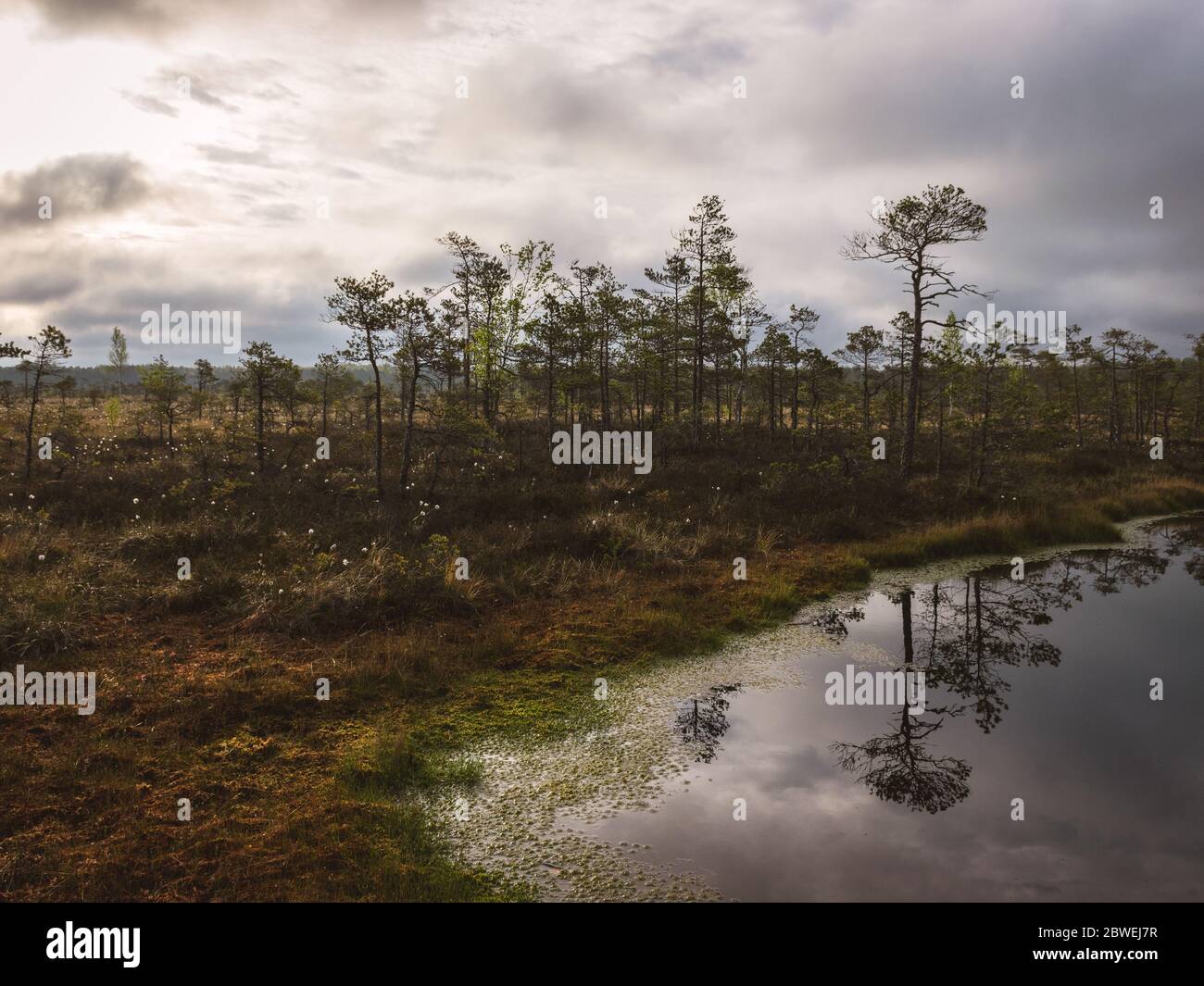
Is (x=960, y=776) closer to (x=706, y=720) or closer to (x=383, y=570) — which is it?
(x=706, y=720)

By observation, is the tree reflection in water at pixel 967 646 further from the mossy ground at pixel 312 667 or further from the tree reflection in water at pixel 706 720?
the mossy ground at pixel 312 667

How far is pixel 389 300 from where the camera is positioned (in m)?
18.1

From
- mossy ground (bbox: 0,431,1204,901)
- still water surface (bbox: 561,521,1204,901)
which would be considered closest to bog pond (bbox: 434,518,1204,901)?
still water surface (bbox: 561,521,1204,901)

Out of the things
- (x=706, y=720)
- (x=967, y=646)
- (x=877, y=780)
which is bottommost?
(x=877, y=780)

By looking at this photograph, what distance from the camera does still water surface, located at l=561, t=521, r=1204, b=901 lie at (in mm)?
4906

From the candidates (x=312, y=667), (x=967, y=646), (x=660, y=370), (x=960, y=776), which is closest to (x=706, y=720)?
(x=960, y=776)

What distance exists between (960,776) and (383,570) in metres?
9.76

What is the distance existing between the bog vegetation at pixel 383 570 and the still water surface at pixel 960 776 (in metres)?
2.08

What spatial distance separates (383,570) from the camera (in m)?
11.7

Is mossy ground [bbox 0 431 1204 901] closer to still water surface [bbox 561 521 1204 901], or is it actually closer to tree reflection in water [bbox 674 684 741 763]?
tree reflection in water [bbox 674 684 741 763]

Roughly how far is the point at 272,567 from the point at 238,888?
29.3 ft

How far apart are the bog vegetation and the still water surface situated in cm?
208

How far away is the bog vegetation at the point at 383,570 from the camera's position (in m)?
5.46

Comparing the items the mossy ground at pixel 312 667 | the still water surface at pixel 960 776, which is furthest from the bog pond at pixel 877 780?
the mossy ground at pixel 312 667
